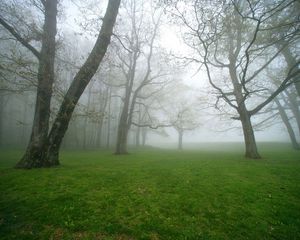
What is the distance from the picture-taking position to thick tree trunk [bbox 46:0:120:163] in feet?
33.7

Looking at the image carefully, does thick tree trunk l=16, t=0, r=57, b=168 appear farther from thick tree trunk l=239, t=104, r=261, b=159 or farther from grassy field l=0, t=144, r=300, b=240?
thick tree trunk l=239, t=104, r=261, b=159

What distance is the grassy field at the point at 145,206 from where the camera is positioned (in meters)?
4.89

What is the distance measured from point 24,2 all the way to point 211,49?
14065 millimetres

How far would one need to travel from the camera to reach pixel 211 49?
18.0 metres

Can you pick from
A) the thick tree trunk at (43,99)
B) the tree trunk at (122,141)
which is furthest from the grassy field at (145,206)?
the tree trunk at (122,141)

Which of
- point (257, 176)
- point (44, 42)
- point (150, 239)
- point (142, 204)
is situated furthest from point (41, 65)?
point (257, 176)

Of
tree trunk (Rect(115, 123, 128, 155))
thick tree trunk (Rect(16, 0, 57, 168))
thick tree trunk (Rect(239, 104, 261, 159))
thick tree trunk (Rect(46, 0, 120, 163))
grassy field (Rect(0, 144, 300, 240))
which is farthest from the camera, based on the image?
tree trunk (Rect(115, 123, 128, 155))

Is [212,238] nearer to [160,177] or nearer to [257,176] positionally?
[160,177]

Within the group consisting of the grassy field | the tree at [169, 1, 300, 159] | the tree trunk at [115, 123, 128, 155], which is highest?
the tree at [169, 1, 300, 159]

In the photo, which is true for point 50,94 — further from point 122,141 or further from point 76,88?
point 122,141

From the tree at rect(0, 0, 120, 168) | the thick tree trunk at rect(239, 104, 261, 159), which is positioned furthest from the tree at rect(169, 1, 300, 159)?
the tree at rect(0, 0, 120, 168)

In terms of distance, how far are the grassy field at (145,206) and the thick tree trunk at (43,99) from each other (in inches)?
41.7

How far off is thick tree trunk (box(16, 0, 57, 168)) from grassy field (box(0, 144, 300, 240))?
1.06 meters

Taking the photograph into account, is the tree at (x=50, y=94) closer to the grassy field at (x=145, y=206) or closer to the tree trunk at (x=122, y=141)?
the grassy field at (x=145, y=206)
